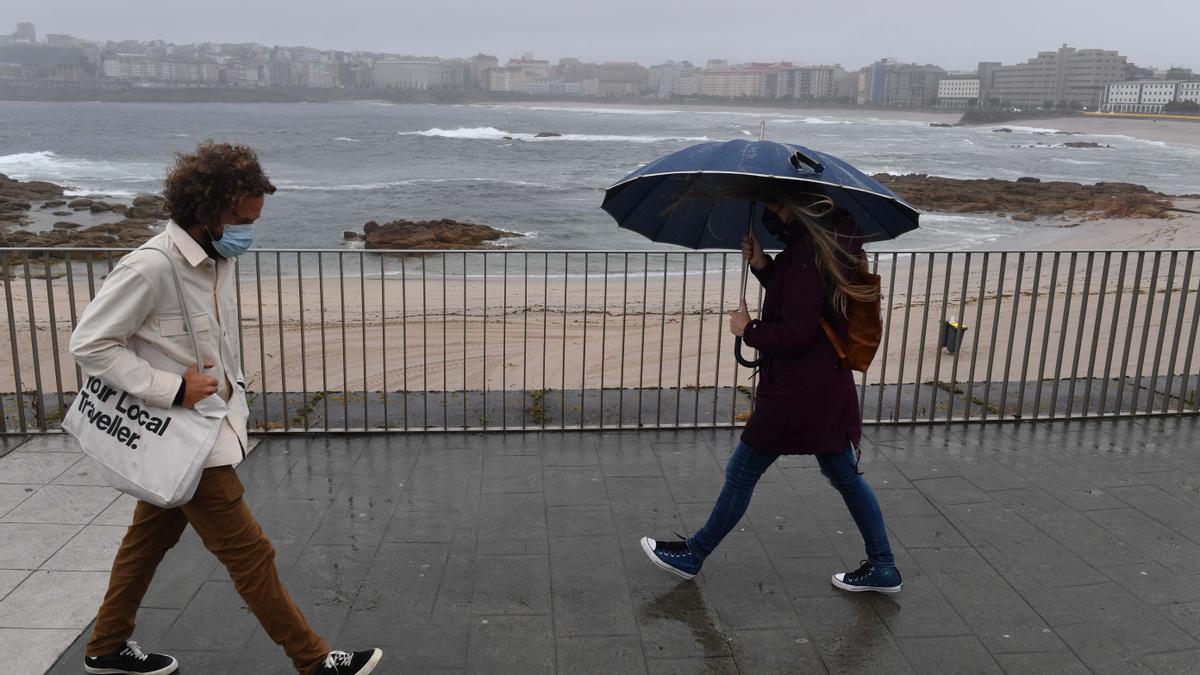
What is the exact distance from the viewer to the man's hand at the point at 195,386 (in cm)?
295

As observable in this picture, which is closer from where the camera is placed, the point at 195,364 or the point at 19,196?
the point at 195,364

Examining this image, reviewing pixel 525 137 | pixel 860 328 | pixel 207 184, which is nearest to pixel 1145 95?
pixel 525 137

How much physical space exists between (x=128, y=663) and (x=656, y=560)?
6.91 ft

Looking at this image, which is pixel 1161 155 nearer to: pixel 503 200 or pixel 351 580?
pixel 503 200

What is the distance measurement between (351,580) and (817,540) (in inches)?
85.5

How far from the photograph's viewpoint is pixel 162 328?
2973 mm

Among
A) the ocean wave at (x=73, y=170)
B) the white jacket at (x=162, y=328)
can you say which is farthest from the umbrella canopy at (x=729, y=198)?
the ocean wave at (x=73, y=170)

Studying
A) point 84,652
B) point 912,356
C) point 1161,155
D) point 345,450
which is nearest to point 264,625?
point 84,652

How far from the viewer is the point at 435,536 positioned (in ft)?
14.9

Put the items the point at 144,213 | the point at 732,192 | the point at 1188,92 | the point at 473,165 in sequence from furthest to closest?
1. the point at 1188,92
2. the point at 473,165
3. the point at 144,213
4. the point at 732,192

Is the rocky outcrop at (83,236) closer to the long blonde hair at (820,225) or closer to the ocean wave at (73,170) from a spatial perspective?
the ocean wave at (73,170)

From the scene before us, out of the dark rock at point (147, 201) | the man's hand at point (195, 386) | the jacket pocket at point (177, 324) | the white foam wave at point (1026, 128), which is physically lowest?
the dark rock at point (147, 201)

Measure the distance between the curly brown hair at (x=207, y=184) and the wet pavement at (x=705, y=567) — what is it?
5.39 ft

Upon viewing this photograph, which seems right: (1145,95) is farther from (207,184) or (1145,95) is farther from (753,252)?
(207,184)
